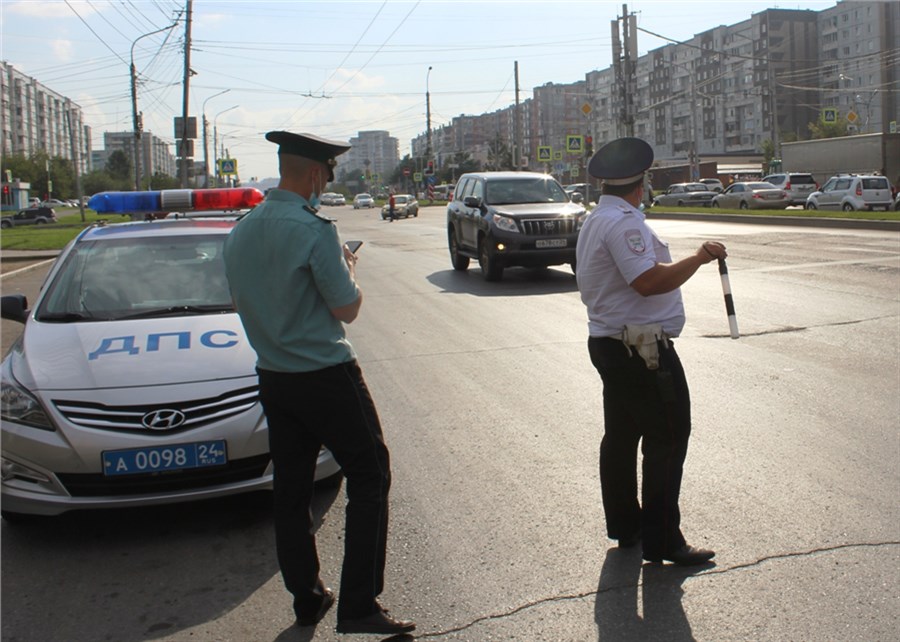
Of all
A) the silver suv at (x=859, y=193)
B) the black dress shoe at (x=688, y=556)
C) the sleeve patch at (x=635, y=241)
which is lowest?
the black dress shoe at (x=688, y=556)

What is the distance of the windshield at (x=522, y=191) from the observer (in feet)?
52.5

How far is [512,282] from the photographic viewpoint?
1495 cm

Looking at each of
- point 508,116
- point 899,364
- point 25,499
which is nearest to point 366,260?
point 899,364

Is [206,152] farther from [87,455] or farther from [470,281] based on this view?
[87,455]

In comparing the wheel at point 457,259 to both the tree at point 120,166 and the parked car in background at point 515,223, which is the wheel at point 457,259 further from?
the tree at point 120,166

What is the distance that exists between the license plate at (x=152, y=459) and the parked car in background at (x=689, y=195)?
139ft

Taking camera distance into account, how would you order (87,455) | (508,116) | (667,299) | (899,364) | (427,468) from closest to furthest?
(667,299) → (87,455) → (427,468) → (899,364) → (508,116)

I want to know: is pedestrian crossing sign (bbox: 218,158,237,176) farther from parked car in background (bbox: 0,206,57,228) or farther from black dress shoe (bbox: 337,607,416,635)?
black dress shoe (bbox: 337,607,416,635)

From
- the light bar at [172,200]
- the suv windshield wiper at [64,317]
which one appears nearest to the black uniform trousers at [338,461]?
the suv windshield wiper at [64,317]

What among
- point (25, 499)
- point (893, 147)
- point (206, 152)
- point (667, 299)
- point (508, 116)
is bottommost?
point (25, 499)

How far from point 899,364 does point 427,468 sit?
4.38 metres

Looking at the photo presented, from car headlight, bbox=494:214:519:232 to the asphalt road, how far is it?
693 cm

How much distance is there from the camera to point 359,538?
3131 mm

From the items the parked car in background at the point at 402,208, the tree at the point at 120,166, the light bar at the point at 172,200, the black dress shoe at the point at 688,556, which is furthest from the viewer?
the tree at the point at 120,166
